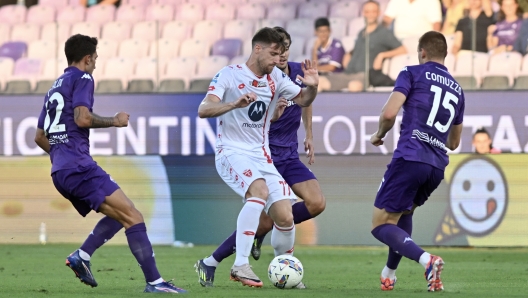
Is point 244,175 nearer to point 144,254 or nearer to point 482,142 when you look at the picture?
point 144,254

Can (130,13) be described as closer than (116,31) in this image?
No

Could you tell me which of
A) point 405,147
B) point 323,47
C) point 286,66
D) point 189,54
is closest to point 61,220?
point 189,54

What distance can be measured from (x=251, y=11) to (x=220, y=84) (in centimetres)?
722

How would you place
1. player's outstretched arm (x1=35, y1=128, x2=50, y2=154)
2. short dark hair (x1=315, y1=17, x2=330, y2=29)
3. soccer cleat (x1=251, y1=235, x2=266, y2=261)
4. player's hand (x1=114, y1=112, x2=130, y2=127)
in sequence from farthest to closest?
short dark hair (x1=315, y1=17, x2=330, y2=29) → soccer cleat (x1=251, y1=235, x2=266, y2=261) → player's outstretched arm (x1=35, y1=128, x2=50, y2=154) → player's hand (x1=114, y1=112, x2=130, y2=127)

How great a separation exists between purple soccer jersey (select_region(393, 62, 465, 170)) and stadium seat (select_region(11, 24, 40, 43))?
8809 mm

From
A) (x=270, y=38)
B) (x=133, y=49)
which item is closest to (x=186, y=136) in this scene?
(x=133, y=49)

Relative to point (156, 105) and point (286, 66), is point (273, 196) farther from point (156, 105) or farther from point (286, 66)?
point (156, 105)

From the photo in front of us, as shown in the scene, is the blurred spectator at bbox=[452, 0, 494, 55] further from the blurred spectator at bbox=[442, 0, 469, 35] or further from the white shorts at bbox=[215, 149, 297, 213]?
the white shorts at bbox=[215, 149, 297, 213]

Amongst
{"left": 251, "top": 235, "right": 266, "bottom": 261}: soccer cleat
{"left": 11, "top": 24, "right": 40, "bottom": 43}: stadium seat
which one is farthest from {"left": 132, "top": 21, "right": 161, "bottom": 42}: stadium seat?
{"left": 251, "top": 235, "right": 266, "bottom": 261}: soccer cleat

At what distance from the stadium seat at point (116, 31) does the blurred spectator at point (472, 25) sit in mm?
5058

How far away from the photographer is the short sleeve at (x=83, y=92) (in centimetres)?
650

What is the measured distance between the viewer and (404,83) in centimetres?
684

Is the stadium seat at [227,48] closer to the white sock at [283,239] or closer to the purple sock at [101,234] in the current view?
the white sock at [283,239]

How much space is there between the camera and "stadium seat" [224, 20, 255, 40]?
13633 mm
